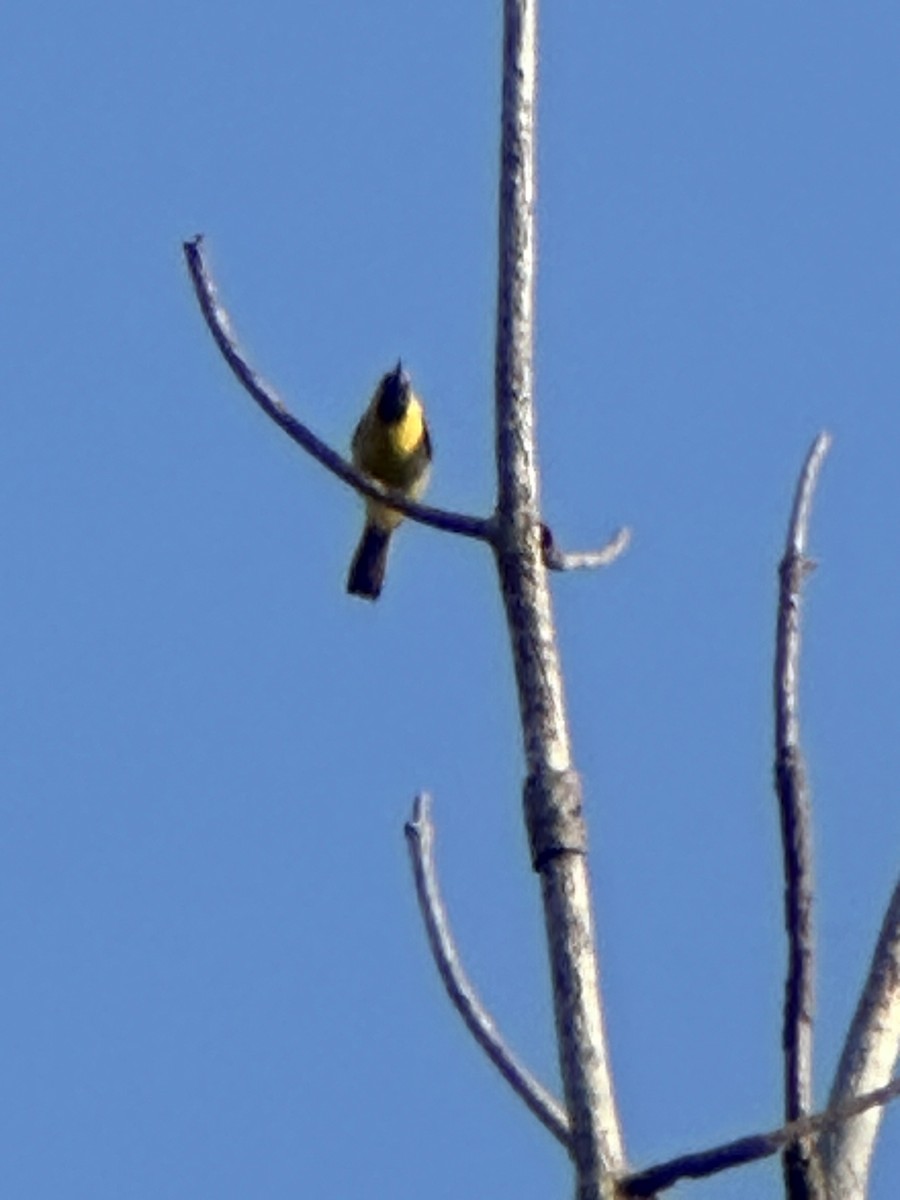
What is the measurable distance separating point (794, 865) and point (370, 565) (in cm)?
1009

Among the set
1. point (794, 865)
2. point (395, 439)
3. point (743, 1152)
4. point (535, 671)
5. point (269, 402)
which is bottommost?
point (743, 1152)

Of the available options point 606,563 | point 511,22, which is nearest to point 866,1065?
point 606,563

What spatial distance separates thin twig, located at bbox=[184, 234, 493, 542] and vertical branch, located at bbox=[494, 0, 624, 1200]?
0.21 metres

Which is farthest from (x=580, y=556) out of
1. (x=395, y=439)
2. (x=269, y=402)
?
(x=395, y=439)

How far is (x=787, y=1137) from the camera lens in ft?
8.24

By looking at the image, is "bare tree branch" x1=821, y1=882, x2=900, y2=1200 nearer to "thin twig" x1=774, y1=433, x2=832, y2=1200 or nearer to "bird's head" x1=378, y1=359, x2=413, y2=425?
"thin twig" x1=774, y1=433, x2=832, y2=1200

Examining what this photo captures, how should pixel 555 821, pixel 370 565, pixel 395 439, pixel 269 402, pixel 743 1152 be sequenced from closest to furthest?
pixel 743 1152 < pixel 555 821 < pixel 269 402 < pixel 395 439 < pixel 370 565

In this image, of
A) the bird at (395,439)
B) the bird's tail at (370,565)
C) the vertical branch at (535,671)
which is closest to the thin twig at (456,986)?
the vertical branch at (535,671)

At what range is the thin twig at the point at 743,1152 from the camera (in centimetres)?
252

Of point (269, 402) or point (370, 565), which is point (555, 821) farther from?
→ point (370, 565)

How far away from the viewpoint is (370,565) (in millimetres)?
12812

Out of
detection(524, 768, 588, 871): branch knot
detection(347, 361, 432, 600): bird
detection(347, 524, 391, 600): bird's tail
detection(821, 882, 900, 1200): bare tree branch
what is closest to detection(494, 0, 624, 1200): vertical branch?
detection(524, 768, 588, 871): branch knot

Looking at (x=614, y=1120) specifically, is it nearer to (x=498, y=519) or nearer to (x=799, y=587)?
(x=799, y=587)

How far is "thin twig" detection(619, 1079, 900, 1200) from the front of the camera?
252cm
